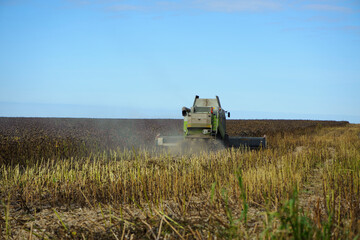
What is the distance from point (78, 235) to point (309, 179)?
539 cm

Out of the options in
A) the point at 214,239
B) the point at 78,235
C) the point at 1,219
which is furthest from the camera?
the point at 1,219

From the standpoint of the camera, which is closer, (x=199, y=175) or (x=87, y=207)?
(x=87, y=207)

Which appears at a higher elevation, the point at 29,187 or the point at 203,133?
the point at 203,133

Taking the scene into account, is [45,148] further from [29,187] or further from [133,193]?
[133,193]

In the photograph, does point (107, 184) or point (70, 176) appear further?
point (70, 176)

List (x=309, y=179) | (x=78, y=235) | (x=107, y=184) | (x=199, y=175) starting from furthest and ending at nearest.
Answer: (x=309, y=179), (x=199, y=175), (x=107, y=184), (x=78, y=235)

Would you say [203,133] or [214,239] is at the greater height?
[203,133]

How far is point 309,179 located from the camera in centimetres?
759

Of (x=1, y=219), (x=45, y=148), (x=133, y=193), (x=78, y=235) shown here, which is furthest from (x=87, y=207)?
(x=45, y=148)

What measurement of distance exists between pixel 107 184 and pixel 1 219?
6.71 feet

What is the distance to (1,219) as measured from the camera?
190 inches

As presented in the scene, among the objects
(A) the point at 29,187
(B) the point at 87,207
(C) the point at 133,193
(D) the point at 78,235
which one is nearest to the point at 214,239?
(D) the point at 78,235

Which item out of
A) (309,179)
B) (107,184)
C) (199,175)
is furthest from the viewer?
(309,179)

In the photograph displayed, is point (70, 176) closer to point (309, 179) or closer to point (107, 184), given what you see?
point (107, 184)
